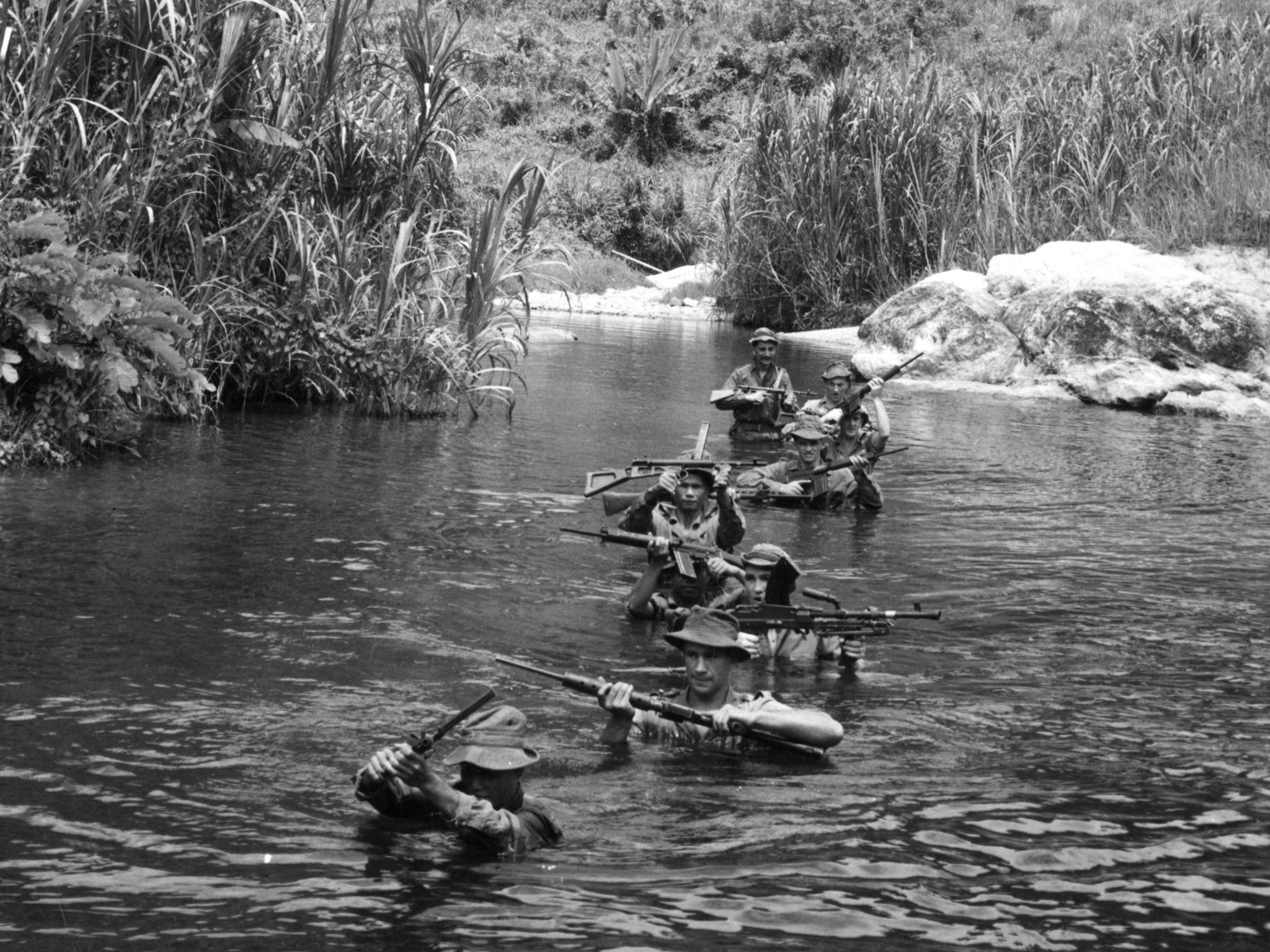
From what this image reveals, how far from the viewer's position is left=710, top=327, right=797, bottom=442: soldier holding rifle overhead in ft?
54.4

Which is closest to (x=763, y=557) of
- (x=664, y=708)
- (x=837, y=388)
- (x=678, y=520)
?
(x=678, y=520)

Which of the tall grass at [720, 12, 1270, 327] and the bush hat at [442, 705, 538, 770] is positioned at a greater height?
the tall grass at [720, 12, 1270, 327]

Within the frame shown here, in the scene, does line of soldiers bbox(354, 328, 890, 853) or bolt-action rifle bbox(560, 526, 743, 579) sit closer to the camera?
line of soldiers bbox(354, 328, 890, 853)

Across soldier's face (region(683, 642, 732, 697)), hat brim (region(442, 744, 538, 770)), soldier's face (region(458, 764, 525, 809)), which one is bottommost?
soldier's face (region(458, 764, 525, 809))

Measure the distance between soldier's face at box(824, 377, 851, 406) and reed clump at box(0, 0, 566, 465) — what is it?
325cm

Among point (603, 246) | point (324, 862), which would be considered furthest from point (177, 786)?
point (603, 246)

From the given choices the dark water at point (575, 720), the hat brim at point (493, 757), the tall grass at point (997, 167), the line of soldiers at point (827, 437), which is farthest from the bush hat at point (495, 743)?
the tall grass at point (997, 167)

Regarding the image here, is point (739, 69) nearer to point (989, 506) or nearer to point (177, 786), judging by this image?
point (989, 506)

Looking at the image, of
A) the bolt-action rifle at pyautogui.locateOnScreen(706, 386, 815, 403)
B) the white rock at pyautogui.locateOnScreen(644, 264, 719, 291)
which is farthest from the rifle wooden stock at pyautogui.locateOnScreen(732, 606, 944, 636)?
the white rock at pyautogui.locateOnScreen(644, 264, 719, 291)

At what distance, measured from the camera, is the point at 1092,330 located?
22.3 m

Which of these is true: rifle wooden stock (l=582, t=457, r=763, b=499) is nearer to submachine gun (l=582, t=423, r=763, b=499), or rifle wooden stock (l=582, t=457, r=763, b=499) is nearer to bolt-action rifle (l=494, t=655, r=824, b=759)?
submachine gun (l=582, t=423, r=763, b=499)

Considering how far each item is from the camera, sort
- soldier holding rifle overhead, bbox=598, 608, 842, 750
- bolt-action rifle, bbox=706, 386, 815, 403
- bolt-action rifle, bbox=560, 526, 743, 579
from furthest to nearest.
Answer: bolt-action rifle, bbox=706, 386, 815, 403, bolt-action rifle, bbox=560, 526, 743, 579, soldier holding rifle overhead, bbox=598, 608, 842, 750

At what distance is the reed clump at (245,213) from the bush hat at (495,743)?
6829mm

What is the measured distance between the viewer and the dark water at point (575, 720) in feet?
16.6
